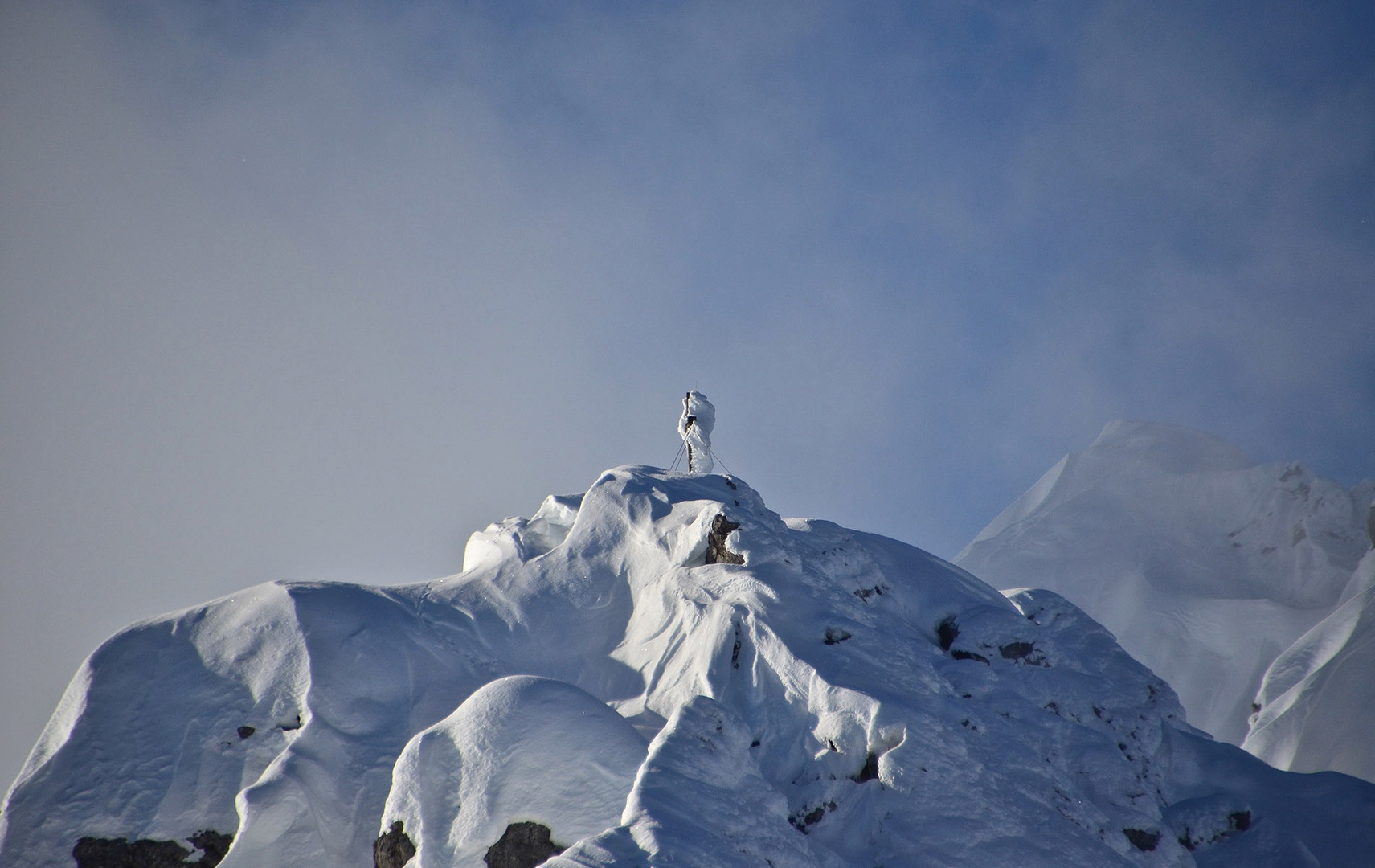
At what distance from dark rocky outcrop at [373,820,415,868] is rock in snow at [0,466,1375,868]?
0.05 metres

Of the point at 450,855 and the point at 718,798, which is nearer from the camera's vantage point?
the point at 718,798

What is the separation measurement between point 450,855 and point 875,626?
933 centimetres

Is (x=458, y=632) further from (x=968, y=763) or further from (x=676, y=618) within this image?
(x=968, y=763)

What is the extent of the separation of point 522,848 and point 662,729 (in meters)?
3.15

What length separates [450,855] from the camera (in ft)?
45.3

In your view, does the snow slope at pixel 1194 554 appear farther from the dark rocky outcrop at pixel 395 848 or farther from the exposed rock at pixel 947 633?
the dark rocky outcrop at pixel 395 848

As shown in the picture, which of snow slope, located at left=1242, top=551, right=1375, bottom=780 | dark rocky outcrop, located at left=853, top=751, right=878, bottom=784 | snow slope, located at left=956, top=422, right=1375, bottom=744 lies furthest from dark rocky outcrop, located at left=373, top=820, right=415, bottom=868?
snow slope, located at left=956, top=422, right=1375, bottom=744

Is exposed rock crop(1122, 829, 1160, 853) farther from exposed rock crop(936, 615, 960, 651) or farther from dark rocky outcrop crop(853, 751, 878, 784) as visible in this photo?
exposed rock crop(936, 615, 960, 651)

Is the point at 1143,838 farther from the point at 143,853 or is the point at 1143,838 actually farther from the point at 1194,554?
the point at 1194,554

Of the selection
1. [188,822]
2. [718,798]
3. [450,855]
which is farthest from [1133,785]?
[188,822]

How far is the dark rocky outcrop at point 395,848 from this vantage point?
1414 cm

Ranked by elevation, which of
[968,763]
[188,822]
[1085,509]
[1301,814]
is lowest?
[188,822]

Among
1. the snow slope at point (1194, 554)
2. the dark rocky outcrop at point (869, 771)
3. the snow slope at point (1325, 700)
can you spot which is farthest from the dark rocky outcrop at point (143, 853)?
the snow slope at point (1194, 554)

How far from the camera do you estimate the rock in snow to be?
45.8ft
